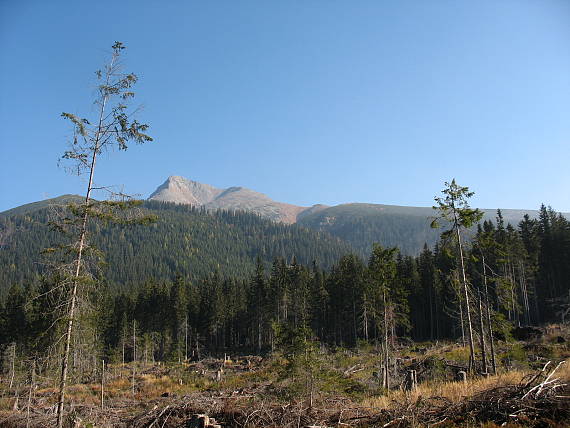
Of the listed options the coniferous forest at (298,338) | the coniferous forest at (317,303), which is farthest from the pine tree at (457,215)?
the coniferous forest at (317,303)

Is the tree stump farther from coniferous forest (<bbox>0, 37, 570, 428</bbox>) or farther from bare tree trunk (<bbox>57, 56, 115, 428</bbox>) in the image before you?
bare tree trunk (<bbox>57, 56, 115, 428</bbox>)

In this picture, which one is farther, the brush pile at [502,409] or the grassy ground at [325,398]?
the grassy ground at [325,398]

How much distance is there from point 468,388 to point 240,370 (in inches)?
1390

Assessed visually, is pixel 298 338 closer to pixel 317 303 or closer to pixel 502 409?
pixel 502 409

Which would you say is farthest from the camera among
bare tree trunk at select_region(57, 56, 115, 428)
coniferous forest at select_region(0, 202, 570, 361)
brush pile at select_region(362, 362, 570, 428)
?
coniferous forest at select_region(0, 202, 570, 361)

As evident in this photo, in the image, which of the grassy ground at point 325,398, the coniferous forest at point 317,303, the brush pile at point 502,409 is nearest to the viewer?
the brush pile at point 502,409

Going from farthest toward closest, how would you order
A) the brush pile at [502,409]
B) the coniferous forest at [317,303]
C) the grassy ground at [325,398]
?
the coniferous forest at [317,303] < the grassy ground at [325,398] < the brush pile at [502,409]

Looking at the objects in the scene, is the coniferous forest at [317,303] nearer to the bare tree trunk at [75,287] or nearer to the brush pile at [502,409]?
the bare tree trunk at [75,287]

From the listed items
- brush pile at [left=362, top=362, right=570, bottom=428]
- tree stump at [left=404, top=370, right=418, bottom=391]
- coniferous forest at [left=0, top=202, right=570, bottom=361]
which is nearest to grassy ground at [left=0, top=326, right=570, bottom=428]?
A: brush pile at [left=362, top=362, right=570, bottom=428]

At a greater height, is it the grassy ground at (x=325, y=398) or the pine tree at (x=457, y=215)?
the pine tree at (x=457, y=215)

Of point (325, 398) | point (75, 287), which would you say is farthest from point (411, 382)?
point (75, 287)

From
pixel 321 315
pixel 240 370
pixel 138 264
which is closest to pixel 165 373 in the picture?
pixel 240 370

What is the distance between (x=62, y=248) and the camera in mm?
13078

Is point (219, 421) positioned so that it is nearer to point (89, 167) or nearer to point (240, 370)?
point (89, 167)
